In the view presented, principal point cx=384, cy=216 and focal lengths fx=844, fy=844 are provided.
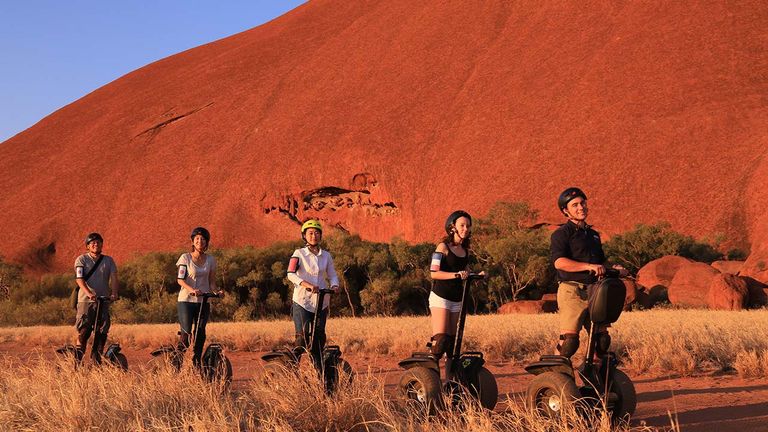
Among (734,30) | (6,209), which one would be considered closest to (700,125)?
(734,30)

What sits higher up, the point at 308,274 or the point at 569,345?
the point at 308,274

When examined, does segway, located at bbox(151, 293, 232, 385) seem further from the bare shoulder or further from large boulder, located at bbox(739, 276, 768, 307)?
large boulder, located at bbox(739, 276, 768, 307)

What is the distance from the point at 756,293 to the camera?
27594mm

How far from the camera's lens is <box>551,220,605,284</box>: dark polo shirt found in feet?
22.2

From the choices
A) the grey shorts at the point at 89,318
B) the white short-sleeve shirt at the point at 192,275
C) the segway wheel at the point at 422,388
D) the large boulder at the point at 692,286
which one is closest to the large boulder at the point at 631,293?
the large boulder at the point at 692,286

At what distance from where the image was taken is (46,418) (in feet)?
21.9

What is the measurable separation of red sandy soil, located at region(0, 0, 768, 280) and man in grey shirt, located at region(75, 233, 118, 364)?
29.1 meters

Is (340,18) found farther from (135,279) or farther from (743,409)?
(743,409)

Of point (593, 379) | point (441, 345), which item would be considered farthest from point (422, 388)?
point (593, 379)

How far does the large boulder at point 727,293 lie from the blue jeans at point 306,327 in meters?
21.1

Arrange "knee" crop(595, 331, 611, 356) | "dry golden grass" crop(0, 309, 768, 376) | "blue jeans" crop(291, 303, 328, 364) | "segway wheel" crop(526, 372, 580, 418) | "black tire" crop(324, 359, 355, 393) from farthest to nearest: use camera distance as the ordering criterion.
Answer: "dry golden grass" crop(0, 309, 768, 376)
"blue jeans" crop(291, 303, 328, 364)
"black tire" crop(324, 359, 355, 393)
"knee" crop(595, 331, 611, 356)
"segway wheel" crop(526, 372, 580, 418)

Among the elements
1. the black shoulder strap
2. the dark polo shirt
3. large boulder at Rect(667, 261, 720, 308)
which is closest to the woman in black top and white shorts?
the dark polo shirt

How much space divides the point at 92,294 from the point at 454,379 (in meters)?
5.01

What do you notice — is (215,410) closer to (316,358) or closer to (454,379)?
(316,358)
